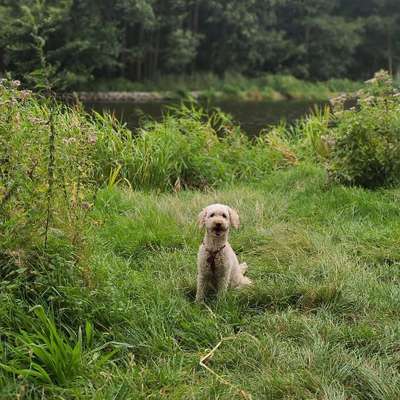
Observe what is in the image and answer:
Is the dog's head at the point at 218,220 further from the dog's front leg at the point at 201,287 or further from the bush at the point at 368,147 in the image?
the bush at the point at 368,147

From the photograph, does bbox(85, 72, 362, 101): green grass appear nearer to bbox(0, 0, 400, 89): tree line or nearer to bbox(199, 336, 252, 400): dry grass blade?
bbox(0, 0, 400, 89): tree line

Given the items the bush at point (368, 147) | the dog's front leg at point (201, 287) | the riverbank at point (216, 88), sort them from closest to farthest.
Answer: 1. the dog's front leg at point (201, 287)
2. the bush at point (368, 147)
3. the riverbank at point (216, 88)

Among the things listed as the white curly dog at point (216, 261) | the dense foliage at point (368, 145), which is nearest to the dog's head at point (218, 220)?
the white curly dog at point (216, 261)

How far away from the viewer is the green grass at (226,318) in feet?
8.20

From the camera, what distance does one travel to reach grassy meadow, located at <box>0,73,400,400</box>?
251 cm

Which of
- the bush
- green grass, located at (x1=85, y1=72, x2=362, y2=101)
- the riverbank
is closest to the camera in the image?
the bush

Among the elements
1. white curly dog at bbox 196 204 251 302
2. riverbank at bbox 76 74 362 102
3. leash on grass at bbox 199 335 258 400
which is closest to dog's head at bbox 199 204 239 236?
white curly dog at bbox 196 204 251 302

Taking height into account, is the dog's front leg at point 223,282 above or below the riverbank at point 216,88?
above

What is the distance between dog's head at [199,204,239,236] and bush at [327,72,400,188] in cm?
258

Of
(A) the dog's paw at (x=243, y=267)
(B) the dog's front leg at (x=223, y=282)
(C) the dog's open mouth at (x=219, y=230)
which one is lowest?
(A) the dog's paw at (x=243, y=267)

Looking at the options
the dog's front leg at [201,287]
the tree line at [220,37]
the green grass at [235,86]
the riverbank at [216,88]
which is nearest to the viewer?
the dog's front leg at [201,287]

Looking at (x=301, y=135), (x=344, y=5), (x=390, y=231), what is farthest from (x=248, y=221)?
(x=344, y=5)

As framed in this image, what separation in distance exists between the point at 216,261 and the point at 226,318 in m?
0.43

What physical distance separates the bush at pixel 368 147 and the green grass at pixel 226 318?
128 cm
